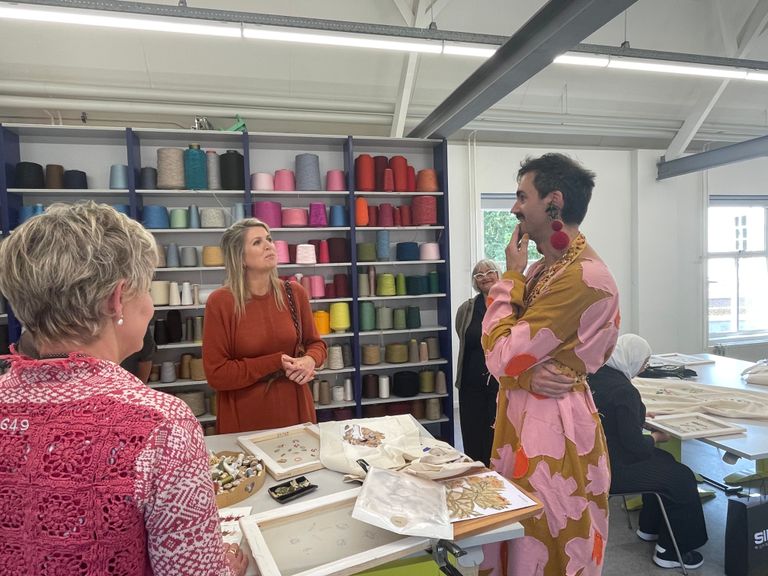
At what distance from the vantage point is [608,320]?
4.21ft

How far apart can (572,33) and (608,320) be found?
1.94 meters

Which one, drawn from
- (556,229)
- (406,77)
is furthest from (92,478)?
(406,77)

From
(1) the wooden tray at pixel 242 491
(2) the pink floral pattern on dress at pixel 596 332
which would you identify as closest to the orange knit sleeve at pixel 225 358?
(1) the wooden tray at pixel 242 491

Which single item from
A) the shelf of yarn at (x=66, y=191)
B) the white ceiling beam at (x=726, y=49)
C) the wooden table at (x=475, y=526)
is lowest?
the wooden table at (x=475, y=526)

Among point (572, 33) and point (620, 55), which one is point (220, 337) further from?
point (620, 55)

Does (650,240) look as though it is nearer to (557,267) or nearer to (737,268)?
(737,268)

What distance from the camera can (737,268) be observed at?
6285 millimetres

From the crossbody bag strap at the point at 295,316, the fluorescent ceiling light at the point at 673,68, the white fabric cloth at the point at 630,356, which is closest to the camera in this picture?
the crossbody bag strap at the point at 295,316

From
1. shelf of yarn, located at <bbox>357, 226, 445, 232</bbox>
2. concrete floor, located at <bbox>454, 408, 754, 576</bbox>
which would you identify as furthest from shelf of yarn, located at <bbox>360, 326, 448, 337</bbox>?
concrete floor, located at <bbox>454, 408, 754, 576</bbox>

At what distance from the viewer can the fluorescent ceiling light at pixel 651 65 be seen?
300cm

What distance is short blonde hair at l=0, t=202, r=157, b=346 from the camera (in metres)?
0.64

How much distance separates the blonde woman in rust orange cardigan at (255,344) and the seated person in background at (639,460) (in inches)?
52.5

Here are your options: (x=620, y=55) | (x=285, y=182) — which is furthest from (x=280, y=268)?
(x=620, y=55)

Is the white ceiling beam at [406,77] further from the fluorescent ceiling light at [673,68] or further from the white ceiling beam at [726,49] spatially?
the white ceiling beam at [726,49]
